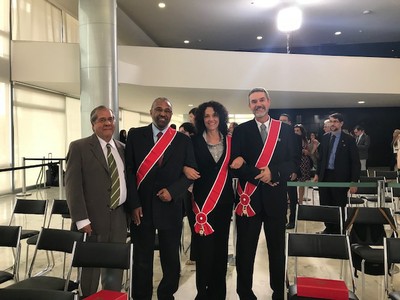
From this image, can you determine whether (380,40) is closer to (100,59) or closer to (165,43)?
(165,43)

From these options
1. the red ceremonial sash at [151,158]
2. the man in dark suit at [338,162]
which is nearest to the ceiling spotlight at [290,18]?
the man in dark suit at [338,162]

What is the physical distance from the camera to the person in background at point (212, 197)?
7.59 feet

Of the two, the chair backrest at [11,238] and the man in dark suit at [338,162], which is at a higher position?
the man in dark suit at [338,162]

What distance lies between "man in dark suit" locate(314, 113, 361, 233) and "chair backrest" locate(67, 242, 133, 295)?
8.72 ft

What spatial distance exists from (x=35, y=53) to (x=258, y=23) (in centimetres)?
610

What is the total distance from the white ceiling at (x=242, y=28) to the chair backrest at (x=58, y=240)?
570 cm

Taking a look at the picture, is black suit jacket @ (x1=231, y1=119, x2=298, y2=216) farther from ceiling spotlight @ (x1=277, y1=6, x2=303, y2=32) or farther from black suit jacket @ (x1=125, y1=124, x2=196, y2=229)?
ceiling spotlight @ (x1=277, y1=6, x2=303, y2=32)

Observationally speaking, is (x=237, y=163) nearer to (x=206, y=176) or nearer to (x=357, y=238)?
(x=206, y=176)

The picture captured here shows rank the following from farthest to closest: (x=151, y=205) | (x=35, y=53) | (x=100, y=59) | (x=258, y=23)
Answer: (x=258, y=23), (x=35, y=53), (x=100, y=59), (x=151, y=205)

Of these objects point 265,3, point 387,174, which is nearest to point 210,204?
point 387,174

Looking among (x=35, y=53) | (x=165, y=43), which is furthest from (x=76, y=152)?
(x=165, y=43)

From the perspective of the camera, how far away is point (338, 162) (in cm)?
391

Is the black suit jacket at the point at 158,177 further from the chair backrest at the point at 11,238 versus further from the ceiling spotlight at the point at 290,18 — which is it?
the ceiling spotlight at the point at 290,18

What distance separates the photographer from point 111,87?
6.18m
